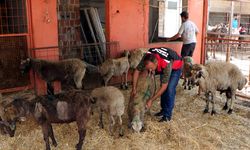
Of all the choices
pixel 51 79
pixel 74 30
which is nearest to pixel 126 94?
pixel 51 79

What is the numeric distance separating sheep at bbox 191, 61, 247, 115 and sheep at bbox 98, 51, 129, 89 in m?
2.22

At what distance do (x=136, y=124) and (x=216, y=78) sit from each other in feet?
7.22

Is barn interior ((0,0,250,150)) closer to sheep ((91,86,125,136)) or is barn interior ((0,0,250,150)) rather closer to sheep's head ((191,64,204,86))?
sheep ((91,86,125,136))

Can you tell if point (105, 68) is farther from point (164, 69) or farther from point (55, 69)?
point (164, 69)

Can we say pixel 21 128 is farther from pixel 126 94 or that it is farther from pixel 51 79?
pixel 126 94

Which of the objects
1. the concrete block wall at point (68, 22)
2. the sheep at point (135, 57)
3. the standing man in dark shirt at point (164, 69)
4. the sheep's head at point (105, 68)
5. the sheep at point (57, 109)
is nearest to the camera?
the sheep at point (57, 109)

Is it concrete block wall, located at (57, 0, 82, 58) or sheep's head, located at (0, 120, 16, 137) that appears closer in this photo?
sheep's head, located at (0, 120, 16, 137)

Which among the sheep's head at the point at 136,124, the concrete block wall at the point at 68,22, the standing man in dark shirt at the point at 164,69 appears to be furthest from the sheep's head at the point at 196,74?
the concrete block wall at the point at 68,22

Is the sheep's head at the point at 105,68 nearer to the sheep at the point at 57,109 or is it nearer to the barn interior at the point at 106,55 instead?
the barn interior at the point at 106,55

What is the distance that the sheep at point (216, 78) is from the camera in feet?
19.8

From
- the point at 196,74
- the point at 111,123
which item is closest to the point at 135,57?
the point at 196,74

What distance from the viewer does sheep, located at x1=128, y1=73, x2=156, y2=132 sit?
16.4ft

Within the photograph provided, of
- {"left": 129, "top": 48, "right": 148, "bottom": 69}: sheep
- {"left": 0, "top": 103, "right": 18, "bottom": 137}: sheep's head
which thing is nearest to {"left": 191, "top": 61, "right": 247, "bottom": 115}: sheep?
{"left": 129, "top": 48, "right": 148, "bottom": 69}: sheep

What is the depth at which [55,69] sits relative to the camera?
22.0 ft
